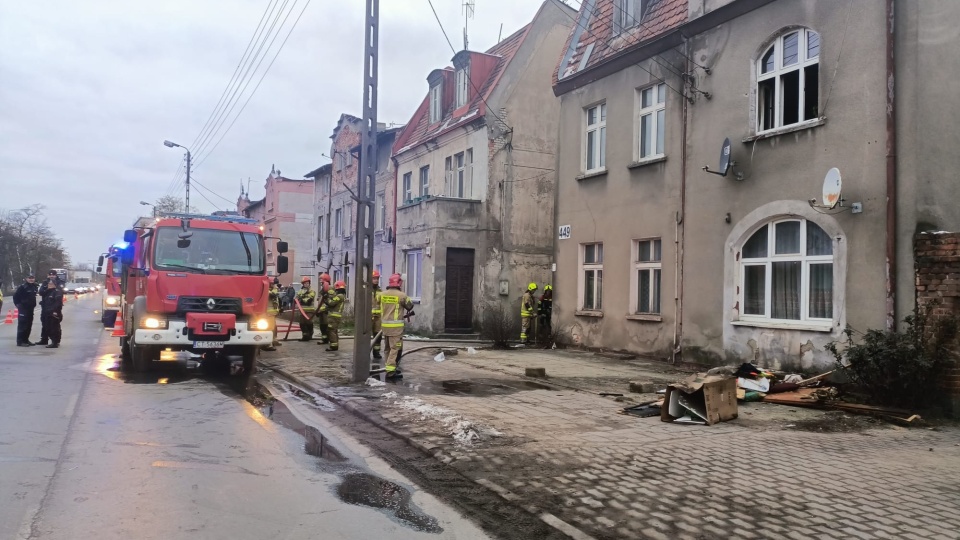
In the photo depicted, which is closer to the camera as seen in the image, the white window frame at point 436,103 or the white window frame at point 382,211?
the white window frame at point 436,103

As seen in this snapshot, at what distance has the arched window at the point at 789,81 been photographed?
10914mm

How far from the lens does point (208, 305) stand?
38.4ft

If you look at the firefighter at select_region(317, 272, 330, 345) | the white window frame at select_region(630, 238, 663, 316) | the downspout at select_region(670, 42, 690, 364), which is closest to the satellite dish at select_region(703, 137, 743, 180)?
the downspout at select_region(670, 42, 690, 364)

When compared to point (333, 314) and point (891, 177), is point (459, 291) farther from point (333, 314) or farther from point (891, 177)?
point (891, 177)

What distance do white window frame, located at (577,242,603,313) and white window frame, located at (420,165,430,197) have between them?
1093 centimetres

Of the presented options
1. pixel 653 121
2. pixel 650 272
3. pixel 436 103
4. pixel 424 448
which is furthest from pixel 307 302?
pixel 424 448

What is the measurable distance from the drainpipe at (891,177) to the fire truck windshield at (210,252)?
33.1ft

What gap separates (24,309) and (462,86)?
15.1 metres

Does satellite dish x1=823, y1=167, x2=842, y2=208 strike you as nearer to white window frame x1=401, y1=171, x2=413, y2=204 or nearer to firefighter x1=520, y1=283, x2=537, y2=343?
firefighter x1=520, y1=283, x2=537, y2=343

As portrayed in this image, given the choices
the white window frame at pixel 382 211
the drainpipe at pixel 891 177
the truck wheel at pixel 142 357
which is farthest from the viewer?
the white window frame at pixel 382 211

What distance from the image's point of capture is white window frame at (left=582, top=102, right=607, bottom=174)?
15875 mm

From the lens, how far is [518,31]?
24484mm

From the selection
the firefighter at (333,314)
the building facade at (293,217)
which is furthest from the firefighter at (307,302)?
the building facade at (293,217)

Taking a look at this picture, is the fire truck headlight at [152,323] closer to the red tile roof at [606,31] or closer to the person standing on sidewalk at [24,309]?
the person standing on sidewalk at [24,309]
